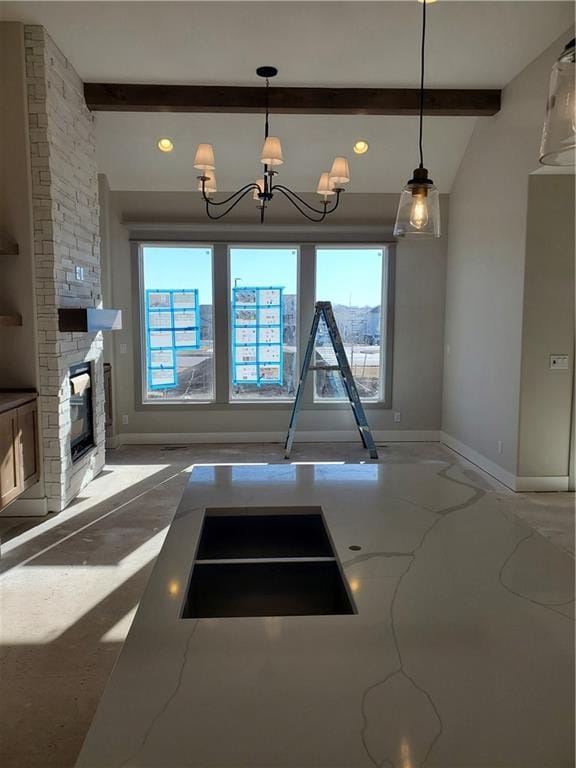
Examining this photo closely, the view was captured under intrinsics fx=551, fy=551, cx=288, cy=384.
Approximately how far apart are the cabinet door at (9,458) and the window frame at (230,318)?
272 cm

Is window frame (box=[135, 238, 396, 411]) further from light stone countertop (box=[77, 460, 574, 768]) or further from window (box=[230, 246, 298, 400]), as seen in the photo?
light stone countertop (box=[77, 460, 574, 768])

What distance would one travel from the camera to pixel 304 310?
250 inches

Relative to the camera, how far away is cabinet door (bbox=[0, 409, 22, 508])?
3434 mm

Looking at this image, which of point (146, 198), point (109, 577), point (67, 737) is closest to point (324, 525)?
point (67, 737)

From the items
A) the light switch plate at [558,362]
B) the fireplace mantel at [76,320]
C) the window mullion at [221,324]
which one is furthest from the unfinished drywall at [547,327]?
the fireplace mantel at [76,320]

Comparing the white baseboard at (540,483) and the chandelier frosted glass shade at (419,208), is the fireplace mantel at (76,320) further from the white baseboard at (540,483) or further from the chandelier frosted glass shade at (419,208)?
the white baseboard at (540,483)

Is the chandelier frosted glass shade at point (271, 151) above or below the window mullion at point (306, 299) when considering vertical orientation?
above

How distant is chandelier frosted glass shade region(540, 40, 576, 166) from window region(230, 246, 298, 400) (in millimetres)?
5062

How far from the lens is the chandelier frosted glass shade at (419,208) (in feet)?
6.59

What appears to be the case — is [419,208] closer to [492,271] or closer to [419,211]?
[419,211]

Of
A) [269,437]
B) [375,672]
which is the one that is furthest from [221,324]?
[375,672]

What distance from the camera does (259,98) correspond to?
14.9ft

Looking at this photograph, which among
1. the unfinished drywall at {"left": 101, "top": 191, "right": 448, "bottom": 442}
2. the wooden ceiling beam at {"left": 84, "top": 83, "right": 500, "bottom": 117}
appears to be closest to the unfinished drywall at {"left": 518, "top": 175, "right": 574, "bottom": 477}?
the wooden ceiling beam at {"left": 84, "top": 83, "right": 500, "bottom": 117}

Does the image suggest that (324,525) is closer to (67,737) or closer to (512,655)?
(512,655)
